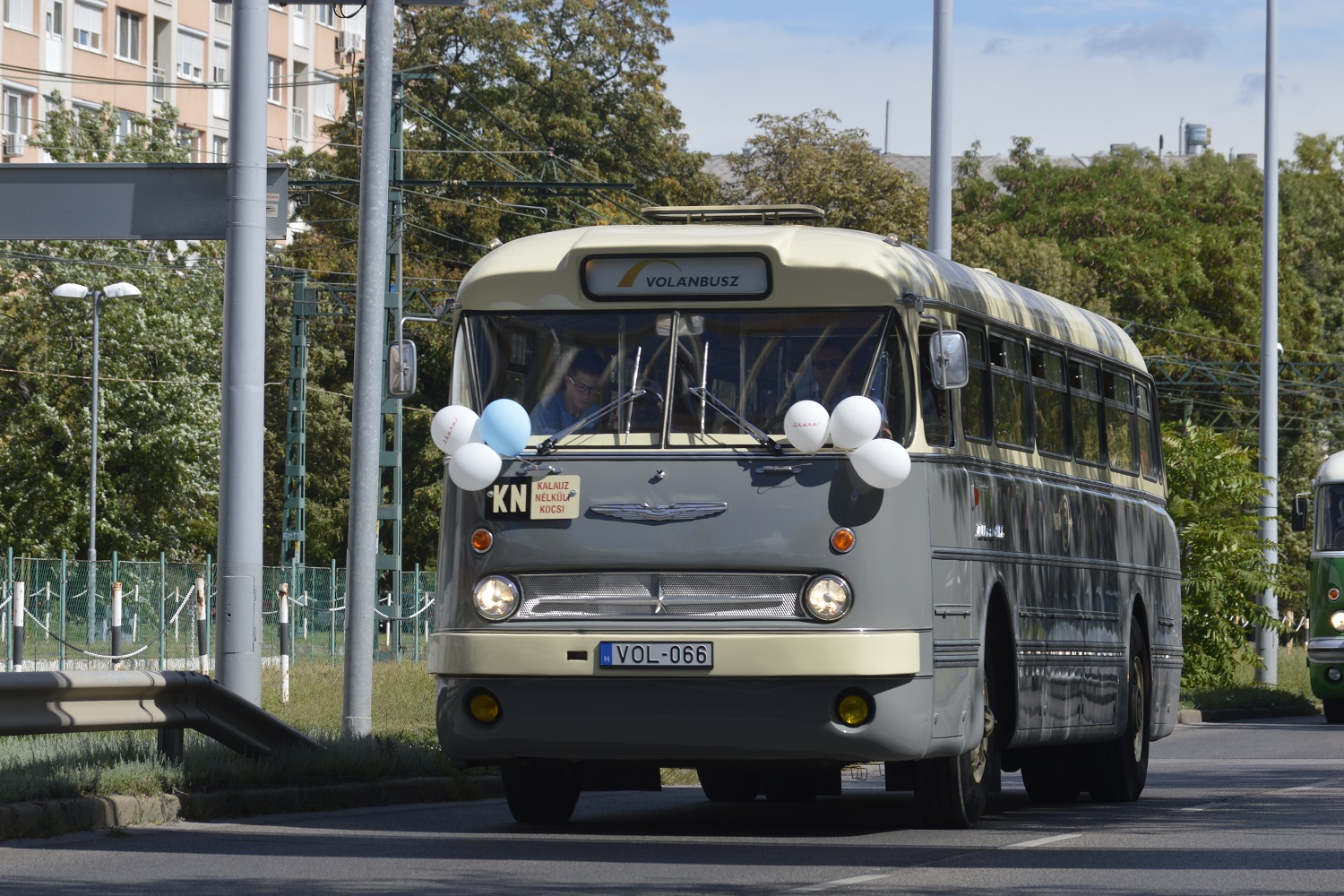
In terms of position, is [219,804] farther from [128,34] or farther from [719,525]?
[128,34]

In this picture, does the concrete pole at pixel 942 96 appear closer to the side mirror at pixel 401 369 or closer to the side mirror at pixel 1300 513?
the side mirror at pixel 1300 513

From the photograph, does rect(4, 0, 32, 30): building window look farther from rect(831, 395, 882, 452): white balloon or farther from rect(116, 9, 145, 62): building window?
rect(831, 395, 882, 452): white balloon

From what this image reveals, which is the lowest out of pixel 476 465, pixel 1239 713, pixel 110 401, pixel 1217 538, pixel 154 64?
pixel 1239 713

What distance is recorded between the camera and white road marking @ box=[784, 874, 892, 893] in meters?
9.72

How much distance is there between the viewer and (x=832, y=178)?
62219 mm

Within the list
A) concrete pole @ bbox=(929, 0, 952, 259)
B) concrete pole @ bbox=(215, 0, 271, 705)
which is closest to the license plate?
concrete pole @ bbox=(215, 0, 271, 705)

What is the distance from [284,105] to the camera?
82.2 metres

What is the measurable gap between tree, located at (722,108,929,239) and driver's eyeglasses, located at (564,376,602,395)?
4861cm

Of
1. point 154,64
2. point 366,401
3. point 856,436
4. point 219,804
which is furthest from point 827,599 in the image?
point 154,64

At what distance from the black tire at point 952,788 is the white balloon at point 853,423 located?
6.06 ft

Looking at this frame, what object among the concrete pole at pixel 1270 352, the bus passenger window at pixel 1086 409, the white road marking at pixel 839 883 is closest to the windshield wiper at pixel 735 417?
the white road marking at pixel 839 883

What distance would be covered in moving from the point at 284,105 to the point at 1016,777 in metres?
65.3

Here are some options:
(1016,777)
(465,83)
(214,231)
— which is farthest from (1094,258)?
(214,231)

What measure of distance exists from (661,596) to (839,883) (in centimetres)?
217
